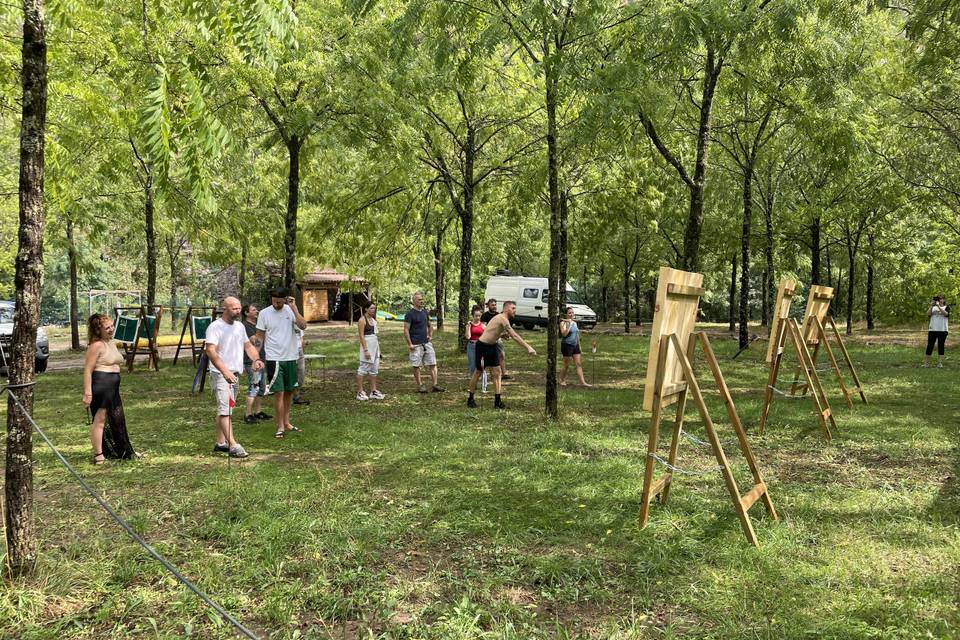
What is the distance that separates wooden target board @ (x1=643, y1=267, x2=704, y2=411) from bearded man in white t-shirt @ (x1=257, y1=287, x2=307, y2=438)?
5.05 m

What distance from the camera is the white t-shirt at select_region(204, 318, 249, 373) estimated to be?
764 cm

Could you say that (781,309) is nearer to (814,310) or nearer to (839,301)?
(814,310)

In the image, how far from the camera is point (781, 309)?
888cm

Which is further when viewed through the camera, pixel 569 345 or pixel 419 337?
pixel 569 345

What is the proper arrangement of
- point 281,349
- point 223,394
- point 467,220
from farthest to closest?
point 467,220, point 281,349, point 223,394


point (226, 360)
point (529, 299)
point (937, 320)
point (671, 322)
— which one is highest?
point (529, 299)

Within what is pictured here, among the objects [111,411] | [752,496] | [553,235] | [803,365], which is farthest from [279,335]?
[803,365]

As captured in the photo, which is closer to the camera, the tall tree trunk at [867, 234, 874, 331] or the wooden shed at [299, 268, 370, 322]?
the tall tree trunk at [867, 234, 874, 331]

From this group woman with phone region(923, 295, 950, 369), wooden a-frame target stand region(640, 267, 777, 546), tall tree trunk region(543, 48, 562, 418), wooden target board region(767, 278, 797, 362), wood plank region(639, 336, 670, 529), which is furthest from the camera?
woman with phone region(923, 295, 950, 369)

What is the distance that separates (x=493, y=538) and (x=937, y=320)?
49.2 ft

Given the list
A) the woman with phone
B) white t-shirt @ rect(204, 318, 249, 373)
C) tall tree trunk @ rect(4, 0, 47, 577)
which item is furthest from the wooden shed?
tall tree trunk @ rect(4, 0, 47, 577)

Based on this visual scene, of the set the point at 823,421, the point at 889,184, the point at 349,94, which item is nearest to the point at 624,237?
the point at 889,184

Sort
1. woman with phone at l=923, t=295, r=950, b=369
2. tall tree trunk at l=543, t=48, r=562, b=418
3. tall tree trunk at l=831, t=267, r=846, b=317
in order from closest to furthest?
tall tree trunk at l=543, t=48, r=562, b=418, woman with phone at l=923, t=295, r=950, b=369, tall tree trunk at l=831, t=267, r=846, b=317

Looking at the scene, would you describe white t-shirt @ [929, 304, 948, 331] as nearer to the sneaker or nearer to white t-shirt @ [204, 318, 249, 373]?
white t-shirt @ [204, 318, 249, 373]
